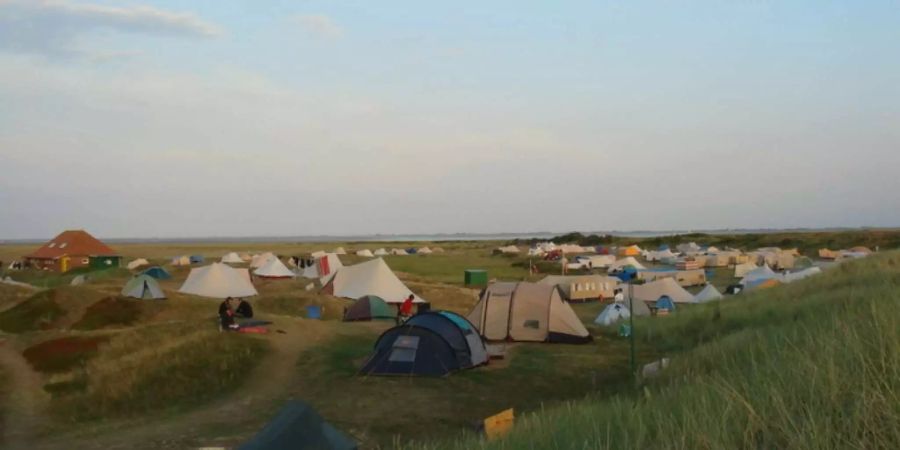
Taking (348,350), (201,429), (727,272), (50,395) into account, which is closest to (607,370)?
(348,350)

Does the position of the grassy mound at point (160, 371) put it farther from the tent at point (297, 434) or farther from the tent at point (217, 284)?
the tent at point (217, 284)

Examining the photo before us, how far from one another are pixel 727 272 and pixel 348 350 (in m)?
50.6

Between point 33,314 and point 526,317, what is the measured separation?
60.9ft

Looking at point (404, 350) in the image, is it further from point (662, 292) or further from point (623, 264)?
point (623, 264)

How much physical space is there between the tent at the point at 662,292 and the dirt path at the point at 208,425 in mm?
25924

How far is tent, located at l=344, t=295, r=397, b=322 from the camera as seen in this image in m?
31.6

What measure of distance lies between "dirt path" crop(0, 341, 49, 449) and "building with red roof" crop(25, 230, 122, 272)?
4471 cm

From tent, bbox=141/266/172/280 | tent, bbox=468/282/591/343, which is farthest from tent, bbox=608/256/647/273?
tent, bbox=468/282/591/343

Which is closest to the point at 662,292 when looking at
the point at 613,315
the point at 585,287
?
the point at 585,287

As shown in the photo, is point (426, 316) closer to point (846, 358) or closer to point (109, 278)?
point (846, 358)

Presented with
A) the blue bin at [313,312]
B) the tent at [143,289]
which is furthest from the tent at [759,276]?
the tent at [143,289]

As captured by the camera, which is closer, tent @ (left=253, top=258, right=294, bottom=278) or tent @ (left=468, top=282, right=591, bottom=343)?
tent @ (left=468, top=282, right=591, bottom=343)

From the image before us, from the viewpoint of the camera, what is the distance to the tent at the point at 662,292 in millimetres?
41531

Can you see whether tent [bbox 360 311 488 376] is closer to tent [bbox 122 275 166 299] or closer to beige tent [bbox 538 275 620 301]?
tent [bbox 122 275 166 299]
